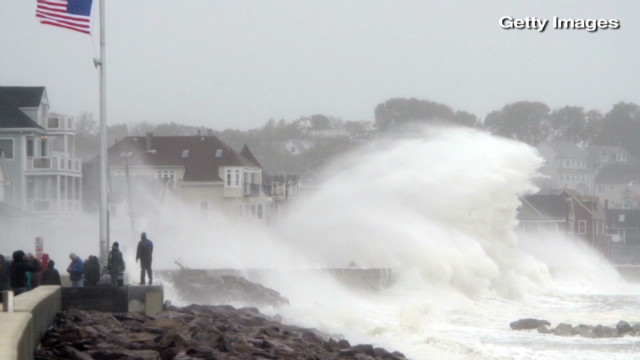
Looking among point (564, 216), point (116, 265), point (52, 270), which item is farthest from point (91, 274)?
point (564, 216)

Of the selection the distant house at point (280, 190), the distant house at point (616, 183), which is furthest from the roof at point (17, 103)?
the distant house at point (616, 183)

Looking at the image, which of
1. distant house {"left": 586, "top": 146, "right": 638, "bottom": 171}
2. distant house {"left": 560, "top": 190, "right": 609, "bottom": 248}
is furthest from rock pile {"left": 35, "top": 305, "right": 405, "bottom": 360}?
distant house {"left": 586, "top": 146, "right": 638, "bottom": 171}

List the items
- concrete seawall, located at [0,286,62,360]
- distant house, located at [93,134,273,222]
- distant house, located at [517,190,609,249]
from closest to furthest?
concrete seawall, located at [0,286,62,360] → distant house, located at [93,134,273,222] → distant house, located at [517,190,609,249]

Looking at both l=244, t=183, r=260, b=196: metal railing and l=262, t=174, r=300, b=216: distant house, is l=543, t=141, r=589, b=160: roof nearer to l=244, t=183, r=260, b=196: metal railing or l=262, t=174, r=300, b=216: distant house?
l=262, t=174, r=300, b=216: distant house

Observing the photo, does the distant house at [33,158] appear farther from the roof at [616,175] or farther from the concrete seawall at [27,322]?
the roof at [616,175]

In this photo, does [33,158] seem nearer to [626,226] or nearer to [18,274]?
[18,274]

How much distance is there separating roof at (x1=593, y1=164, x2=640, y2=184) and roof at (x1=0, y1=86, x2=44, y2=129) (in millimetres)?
78788

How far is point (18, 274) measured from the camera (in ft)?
60.2

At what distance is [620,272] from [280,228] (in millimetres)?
26572

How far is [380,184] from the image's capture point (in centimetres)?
5106

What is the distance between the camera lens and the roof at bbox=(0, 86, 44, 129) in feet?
151

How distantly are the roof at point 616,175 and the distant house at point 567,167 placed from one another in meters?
1.51

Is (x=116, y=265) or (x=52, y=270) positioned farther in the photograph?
(x=116, y=265)

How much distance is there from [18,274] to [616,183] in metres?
105
